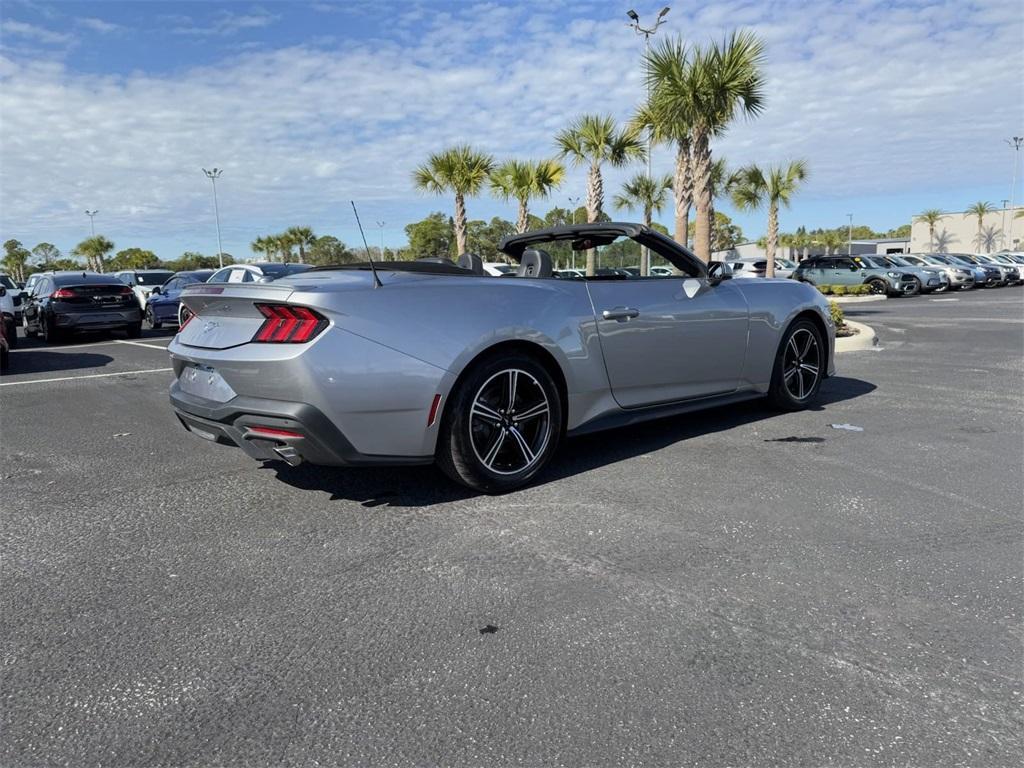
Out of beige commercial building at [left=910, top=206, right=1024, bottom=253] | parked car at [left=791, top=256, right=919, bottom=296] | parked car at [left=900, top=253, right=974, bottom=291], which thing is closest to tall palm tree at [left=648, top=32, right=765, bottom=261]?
parked car at [left=791, top=256, right=919, bottom=296]

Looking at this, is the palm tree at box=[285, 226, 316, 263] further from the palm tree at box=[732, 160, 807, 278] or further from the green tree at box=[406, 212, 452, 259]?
the palm tree at box=[732, 160, 807, 278]

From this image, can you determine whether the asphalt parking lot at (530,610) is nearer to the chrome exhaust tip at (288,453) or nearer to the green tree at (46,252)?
the chrome exhaust tip at (288,453)

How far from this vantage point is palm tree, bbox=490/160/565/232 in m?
25.2

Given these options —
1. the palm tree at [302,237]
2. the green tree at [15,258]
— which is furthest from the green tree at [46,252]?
the palm tree at [302,237]

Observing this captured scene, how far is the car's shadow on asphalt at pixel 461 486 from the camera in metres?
3.88

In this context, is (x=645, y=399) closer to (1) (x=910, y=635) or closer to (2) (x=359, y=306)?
(2) (x=359, y=306)

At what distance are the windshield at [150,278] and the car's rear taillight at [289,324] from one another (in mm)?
20724

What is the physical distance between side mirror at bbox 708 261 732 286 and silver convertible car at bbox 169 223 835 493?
2 cm

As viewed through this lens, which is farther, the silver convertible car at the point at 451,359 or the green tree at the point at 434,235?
the green tree at the point at 434,235

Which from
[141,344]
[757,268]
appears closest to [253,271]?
[141,344]

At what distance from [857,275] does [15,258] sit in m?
107

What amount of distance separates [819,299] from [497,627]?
4578 mm

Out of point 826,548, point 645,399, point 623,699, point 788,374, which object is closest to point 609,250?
point 645,399

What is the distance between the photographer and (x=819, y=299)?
5.89m
